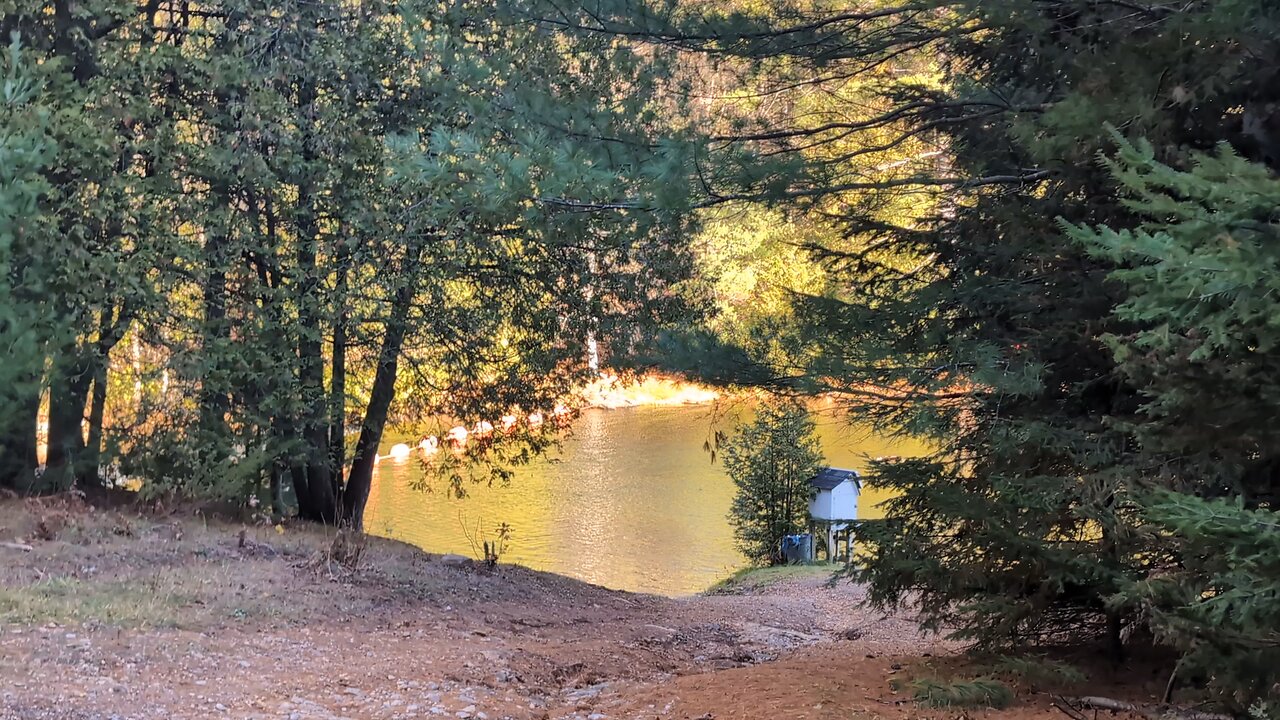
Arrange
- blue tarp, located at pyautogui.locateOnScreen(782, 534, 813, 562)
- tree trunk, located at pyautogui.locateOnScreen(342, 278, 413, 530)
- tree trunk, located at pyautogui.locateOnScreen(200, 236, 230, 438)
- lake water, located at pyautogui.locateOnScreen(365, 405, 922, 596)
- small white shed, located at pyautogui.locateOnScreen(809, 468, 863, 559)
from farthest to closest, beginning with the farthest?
blue tarp, located at pyautogui.locateOnScreen(782, 534, 813, 562) → lake water, located at pyautogui.locateOnScreen(365, 405, 922, 596) → small white shed, located at pyautogui.locateOnScreen(809, 468, 863, 559) → tree trunk, located at pyautogui.locateOnScreen(342, 278, 413, 530) → tree trunk, located at pyautogui.locateOnScreen(200, 236, 230, 438)

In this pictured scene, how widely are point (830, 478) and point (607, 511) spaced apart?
6.52m

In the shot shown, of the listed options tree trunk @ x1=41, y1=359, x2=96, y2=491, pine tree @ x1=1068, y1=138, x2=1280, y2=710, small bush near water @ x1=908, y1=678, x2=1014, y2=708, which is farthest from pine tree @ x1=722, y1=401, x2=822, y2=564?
pine tree @ x1=1068, y1=138, x2=1280, y2=710

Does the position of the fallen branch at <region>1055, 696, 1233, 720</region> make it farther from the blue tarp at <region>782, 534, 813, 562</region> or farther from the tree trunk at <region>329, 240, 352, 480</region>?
the blue tarp at <region>782, 534, 813, 562</region>

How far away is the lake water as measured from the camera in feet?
54.7

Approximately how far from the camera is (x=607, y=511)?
20156 mm

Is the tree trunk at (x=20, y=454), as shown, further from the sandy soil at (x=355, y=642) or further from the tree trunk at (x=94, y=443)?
the sandy soil at (x=355, y=642)

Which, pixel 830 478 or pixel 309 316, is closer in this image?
pixel 309 316

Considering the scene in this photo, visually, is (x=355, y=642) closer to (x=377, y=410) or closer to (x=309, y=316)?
(x=309, y=316)

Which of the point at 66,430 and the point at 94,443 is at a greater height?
the point at 66,430

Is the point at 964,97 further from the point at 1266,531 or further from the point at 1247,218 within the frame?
the point at 1266,531

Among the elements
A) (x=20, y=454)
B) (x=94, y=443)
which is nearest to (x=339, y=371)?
(x=94, y=443)

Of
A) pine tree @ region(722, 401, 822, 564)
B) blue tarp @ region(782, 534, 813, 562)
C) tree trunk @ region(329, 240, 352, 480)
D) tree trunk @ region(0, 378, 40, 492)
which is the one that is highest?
tree trunk @ region(329, 240, 352, 480)

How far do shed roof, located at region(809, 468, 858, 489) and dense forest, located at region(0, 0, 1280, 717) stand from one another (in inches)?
134

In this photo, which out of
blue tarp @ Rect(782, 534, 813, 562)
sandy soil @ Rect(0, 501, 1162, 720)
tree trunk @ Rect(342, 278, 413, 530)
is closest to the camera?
sandy soil @ Rect(0, 501, 1162, 720)
